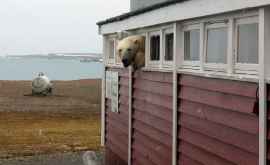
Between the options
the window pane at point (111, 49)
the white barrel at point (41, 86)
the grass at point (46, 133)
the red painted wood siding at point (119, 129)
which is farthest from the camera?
the white barrel at point (41, 86)

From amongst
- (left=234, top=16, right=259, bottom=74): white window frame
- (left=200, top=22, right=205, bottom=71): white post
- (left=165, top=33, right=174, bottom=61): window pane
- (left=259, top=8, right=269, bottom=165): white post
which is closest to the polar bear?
(left=165, top=33, right=174, bottom=61): window pane

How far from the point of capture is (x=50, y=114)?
3188 cm

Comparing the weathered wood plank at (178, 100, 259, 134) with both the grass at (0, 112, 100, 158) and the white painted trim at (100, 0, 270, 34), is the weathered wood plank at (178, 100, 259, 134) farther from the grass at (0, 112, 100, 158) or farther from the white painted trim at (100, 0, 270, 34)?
the grass at (0, 112, 100, 158)

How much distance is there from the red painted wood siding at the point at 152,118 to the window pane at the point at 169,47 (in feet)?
0.90

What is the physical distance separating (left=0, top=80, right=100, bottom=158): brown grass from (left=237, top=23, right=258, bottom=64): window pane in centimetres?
1274

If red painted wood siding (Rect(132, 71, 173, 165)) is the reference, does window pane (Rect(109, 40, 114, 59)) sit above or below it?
above

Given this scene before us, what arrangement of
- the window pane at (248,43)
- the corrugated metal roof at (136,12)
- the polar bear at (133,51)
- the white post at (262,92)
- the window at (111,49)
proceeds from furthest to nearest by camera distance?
the window at (111,49) < the polar bear at (133,51) < the corrugated metal roof at (136,12) < the window pane at (248,43) < the white post at (262,92)

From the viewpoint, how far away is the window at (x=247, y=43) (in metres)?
6.12

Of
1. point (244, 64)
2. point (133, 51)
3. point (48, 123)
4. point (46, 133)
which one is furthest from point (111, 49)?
point (48, 123)

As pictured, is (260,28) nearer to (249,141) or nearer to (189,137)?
(249,141)

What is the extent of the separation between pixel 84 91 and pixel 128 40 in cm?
3796

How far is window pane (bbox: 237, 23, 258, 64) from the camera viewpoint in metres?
6.12

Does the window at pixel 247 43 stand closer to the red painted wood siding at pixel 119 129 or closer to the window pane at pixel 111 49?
the red painted wood siding at pixel 119 129

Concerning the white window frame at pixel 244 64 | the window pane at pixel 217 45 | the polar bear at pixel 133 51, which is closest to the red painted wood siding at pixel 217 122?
the white window frame at pixel 244 64
